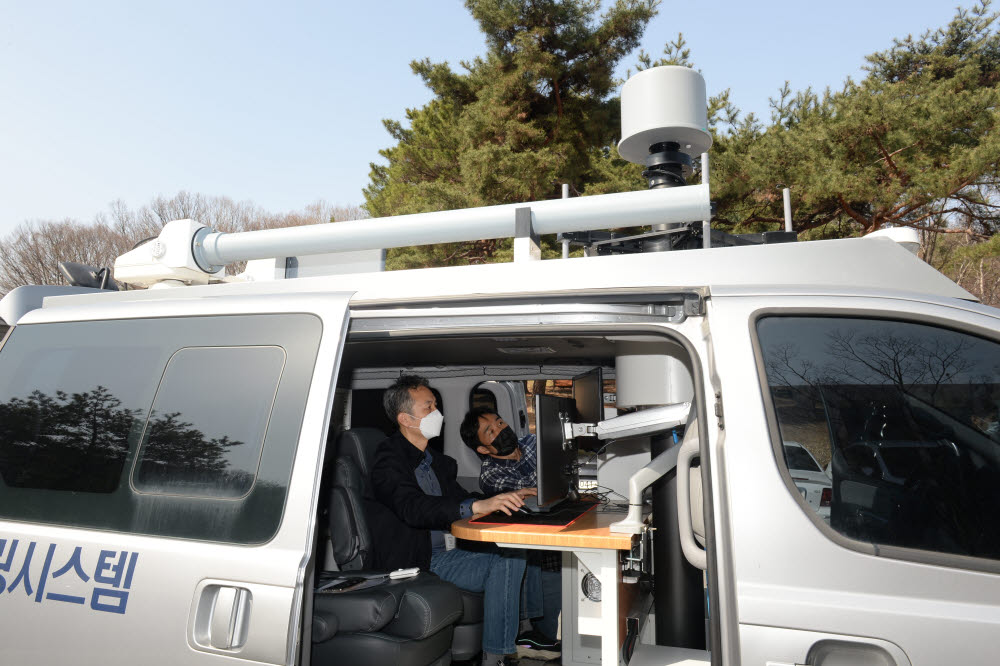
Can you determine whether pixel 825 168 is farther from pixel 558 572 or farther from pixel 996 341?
pixel 996 341

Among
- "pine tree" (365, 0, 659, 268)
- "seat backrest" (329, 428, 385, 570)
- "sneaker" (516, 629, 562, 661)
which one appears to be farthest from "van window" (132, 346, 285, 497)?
"pine tree" (365, 0, 659, 268)

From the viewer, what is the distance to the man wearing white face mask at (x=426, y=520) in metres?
3.22

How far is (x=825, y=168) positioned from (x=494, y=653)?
964 centimetres

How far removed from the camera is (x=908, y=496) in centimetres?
149

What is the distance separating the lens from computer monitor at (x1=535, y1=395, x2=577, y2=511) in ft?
9.55

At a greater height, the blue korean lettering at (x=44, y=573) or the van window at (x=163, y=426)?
the van window at (x=163, y=426)

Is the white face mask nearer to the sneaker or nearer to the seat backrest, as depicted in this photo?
the seat backrest

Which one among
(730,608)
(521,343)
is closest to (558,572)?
(521,343)

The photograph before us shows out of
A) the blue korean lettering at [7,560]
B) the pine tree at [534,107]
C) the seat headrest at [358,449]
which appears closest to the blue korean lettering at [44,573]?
the blue korean lettering at [7,560]

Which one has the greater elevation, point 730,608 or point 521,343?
point 521,343

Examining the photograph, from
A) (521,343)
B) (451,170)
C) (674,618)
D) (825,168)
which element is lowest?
(674,618)

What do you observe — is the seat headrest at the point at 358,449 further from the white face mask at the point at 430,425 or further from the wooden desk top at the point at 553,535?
the wooden desk top at the point at 553,535

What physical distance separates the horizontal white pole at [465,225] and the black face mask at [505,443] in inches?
79.3

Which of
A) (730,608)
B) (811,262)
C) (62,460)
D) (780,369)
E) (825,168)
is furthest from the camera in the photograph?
(825,168)
